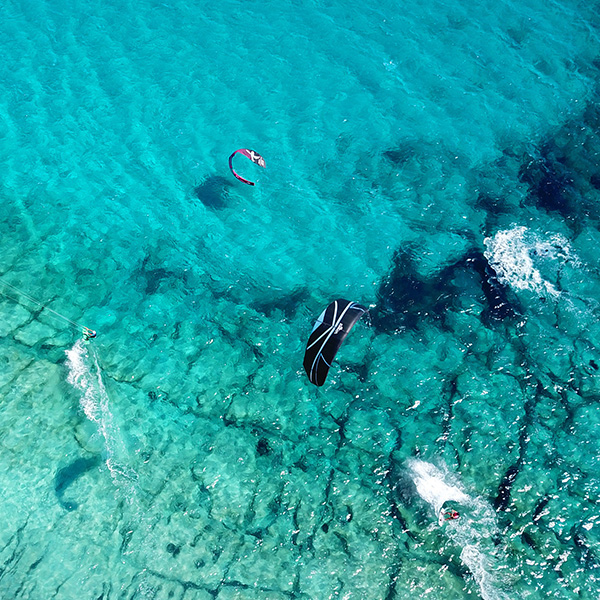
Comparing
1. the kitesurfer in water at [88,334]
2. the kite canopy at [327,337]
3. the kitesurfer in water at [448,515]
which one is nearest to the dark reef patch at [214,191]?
the kitesurfer in water at [88,334]

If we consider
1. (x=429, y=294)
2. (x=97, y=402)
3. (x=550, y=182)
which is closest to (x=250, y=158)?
(x=429, y=294)

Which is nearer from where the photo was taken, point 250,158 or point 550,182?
point 250,158

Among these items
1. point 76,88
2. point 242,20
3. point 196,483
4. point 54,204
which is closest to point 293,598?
point 196,483

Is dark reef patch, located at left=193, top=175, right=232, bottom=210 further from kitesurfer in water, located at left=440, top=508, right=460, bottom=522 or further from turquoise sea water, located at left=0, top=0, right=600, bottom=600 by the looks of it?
kitesurfer in water, located at left=440, top=508, right=460, bottom=522

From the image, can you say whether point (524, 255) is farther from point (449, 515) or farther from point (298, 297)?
A: point (449, 515)

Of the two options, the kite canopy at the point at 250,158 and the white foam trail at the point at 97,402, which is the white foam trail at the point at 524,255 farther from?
the white foam trail at the point at 97,402

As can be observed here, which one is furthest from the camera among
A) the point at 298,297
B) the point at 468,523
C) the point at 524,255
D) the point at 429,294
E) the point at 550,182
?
the point at 550,182

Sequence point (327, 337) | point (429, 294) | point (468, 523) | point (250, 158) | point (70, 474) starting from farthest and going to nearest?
point (250, 158) < point (429, 294) < point (70, 474) < point (327, 337) < point (468, 523)
